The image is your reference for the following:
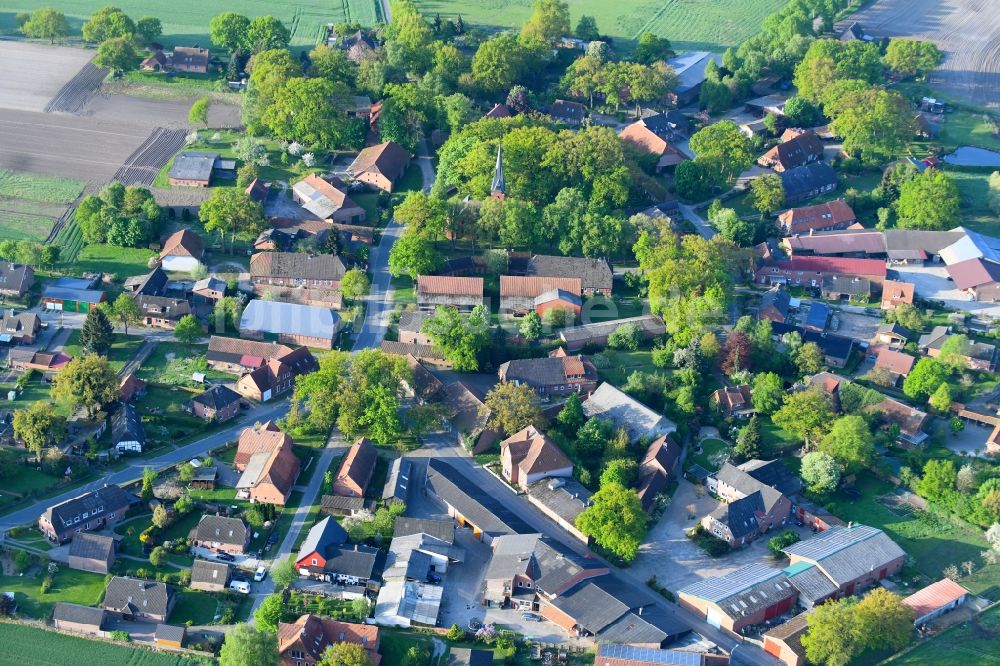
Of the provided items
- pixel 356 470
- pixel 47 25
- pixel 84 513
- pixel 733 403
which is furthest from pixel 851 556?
pixel 47 25

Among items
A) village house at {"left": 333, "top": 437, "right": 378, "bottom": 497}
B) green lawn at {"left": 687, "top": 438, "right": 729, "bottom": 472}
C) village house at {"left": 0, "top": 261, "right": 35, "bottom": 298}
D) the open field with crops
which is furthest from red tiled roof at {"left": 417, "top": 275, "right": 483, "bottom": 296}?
the open field with crops

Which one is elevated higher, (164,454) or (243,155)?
(243,155)

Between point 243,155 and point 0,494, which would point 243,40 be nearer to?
point 243,155

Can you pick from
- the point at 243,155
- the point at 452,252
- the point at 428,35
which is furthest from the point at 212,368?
the point at 428,35

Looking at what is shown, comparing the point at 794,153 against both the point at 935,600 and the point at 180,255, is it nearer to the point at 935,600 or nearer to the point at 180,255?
the point at 180,255

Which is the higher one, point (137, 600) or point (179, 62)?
point (179, 62)

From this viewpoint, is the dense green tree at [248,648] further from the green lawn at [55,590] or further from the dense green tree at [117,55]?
the dense green tree at [117,55]

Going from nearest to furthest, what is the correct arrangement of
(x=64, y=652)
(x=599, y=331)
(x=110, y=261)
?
(x=64, y=652), (x=599, y=331), (x=110, y=261)
